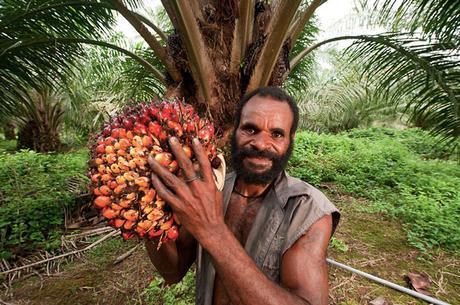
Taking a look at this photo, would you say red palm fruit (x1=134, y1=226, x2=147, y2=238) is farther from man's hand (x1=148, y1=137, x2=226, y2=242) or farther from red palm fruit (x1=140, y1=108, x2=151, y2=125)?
red palm fruit (x1=140, y1=108, x2=151, y2=125)

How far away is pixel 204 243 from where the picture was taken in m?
0.80

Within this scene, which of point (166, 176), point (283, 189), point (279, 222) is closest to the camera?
point (166, 176)

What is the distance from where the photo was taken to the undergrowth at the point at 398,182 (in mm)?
2660

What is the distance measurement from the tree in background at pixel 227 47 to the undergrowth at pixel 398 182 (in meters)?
0.87

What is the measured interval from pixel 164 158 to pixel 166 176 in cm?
6

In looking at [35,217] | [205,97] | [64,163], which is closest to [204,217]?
[205,97]

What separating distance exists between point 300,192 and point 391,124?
14.1 m

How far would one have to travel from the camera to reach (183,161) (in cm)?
80

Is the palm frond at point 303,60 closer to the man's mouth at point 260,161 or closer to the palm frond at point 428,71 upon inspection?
the palm frond at point 428,71

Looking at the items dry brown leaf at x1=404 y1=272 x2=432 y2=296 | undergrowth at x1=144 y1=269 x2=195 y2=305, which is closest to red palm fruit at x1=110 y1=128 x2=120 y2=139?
undergrowth at x1=144 y1=269 x2=195 y2=305

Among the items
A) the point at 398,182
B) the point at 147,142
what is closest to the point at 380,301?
the point at 147,142

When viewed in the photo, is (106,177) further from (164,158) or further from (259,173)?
(259,173)

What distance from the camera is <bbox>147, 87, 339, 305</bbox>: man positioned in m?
0.80

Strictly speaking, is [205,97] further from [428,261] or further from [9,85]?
[428,261]
